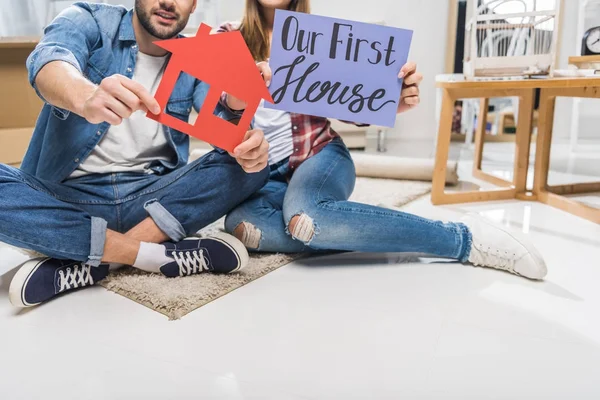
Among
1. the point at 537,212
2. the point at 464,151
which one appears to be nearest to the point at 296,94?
the point at 537,212

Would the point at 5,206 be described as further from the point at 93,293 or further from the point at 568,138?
the point at 568,138

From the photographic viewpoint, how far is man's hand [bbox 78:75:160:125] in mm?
722

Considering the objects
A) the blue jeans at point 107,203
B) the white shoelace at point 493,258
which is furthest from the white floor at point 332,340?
the blue jeans at point 107,203

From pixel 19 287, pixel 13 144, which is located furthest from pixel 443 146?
pixel 13 144

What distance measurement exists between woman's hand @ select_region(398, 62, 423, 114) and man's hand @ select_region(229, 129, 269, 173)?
319 mm

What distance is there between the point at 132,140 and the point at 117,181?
10 centimetres

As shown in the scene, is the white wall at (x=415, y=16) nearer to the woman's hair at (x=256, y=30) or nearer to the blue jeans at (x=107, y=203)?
the woman's hair at (x=256, y=30)

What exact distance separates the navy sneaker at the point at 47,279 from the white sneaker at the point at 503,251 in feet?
2.72

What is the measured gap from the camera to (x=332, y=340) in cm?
83

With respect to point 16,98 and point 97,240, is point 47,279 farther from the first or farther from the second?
point 16,98

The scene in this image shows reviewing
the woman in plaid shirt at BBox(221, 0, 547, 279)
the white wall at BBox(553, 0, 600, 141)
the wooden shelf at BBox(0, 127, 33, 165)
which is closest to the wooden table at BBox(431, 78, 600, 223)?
the woman in plaid shirt at BBox(221, 0, 547, 279)

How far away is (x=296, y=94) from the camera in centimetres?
98

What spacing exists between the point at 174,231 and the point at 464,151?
2313 millimetres

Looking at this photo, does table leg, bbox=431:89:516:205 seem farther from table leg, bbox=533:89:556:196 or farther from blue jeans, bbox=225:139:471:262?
blue jeans, bbox=225:139:471:262
